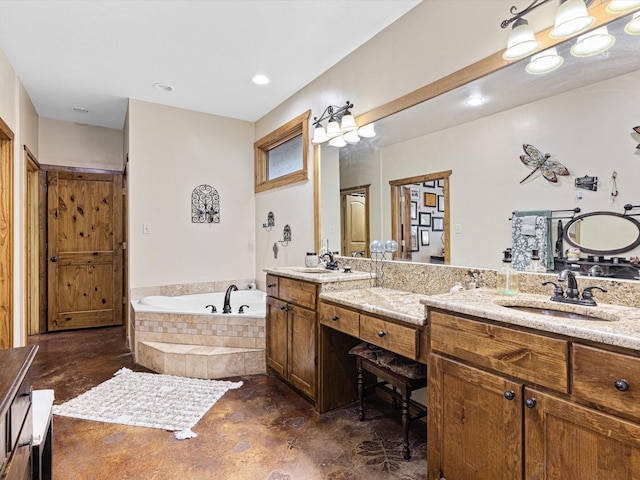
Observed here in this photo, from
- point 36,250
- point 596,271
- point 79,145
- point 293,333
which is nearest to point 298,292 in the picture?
point 293,333

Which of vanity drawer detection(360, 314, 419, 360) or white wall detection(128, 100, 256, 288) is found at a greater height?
white wall detection(128, 100, 256, 288)

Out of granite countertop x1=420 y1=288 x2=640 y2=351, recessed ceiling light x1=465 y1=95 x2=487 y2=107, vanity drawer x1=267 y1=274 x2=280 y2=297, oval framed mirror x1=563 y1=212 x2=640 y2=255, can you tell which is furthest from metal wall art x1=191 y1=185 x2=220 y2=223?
oval framed mirror x1=563 y1=212 x2=640 y2=255

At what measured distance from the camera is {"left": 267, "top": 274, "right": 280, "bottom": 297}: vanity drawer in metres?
2.76

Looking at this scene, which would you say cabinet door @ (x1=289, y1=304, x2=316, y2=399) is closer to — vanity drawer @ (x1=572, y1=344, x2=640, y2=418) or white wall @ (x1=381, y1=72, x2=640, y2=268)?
white wall @ (x1=381, y1=72, x2=640, y2=268)

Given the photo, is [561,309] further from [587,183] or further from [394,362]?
[394,362]

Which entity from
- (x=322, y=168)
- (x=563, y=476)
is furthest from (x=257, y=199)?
(x=563, y=476)

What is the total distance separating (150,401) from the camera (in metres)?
2.48

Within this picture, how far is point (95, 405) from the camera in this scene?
2.44 metres

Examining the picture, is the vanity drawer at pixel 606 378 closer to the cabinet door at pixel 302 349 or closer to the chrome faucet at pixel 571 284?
the chrome faucet at pixel 571 284

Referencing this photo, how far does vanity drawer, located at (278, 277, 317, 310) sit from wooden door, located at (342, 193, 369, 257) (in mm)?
589

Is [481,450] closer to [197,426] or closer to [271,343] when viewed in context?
[197,426]

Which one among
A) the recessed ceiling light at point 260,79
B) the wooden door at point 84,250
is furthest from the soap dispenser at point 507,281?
the wooden door at point 84,250

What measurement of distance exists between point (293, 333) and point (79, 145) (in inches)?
155

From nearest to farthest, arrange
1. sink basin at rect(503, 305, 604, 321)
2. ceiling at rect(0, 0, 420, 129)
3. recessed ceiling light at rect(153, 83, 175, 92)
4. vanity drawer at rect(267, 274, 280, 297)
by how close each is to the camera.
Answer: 1. sink basin at rect(503, 305, 604, 321)
2. ceiling at rect(0, 0, 420, 129)
3. vanity drawer at rect(267, 274, 280, 297)
4. recessed ceiling light at rect(153, 83, 175, 92)
